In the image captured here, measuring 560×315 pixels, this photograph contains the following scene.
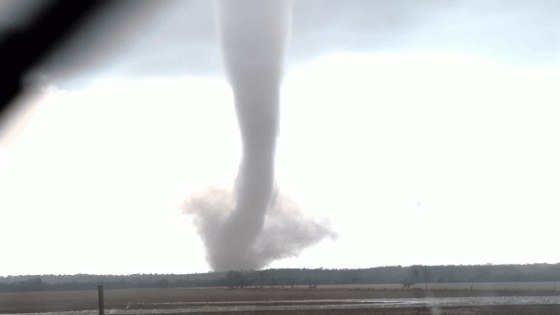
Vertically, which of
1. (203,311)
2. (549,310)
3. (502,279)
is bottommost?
(549,310)

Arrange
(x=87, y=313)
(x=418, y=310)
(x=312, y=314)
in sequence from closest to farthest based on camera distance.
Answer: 1. (x=312, y=314)
2. (x=418, y=310)
3. (x=87, y=313)

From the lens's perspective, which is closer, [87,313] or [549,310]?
[549,310]

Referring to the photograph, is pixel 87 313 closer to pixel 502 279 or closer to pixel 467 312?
pixel 467 312

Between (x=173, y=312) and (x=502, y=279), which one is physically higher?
(x=502, y=279)

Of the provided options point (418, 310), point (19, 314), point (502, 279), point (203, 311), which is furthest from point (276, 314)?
point (502, 279)

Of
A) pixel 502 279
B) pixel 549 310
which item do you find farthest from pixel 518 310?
pixel 502 279

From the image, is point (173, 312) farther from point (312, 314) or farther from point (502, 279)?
point (502, 279)

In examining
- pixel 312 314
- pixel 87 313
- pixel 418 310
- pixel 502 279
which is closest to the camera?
pixel 312 314

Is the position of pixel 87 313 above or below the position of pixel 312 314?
above

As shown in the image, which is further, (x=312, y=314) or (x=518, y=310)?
(x=518, y=310)
